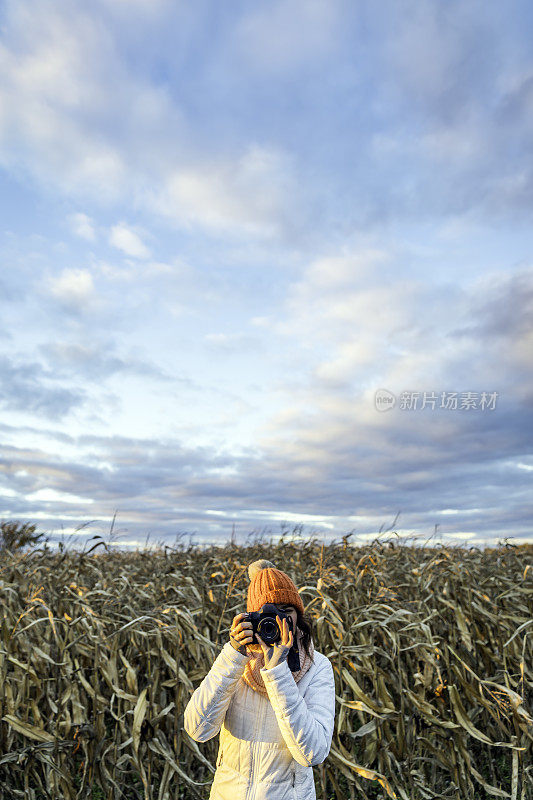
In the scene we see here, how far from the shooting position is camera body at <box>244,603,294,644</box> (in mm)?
2564

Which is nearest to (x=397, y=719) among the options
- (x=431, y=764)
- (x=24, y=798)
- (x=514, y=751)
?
(x=431, y=764)

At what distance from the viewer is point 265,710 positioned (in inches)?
108

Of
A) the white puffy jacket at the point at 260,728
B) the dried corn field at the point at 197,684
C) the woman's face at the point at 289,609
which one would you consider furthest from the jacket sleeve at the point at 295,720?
the dried corn field at the point at 197,684

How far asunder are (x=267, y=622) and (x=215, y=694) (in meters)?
0.38

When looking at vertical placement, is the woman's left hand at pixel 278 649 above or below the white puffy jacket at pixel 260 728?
above

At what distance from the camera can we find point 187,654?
16.1 feet

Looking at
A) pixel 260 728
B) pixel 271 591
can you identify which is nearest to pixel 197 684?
pixel 260 728

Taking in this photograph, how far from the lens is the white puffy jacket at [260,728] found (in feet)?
8.39

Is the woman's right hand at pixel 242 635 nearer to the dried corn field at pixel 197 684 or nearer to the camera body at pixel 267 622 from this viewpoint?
the camera body at pixel 267 622

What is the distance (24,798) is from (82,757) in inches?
18.1

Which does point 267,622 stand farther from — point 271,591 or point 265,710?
point 265,710

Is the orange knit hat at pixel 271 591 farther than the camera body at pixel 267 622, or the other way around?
the orange knit hat at pixel 271 591

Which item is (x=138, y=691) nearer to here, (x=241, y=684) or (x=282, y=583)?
(x=241, y=684)

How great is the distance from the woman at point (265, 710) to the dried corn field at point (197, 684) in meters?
1.69
